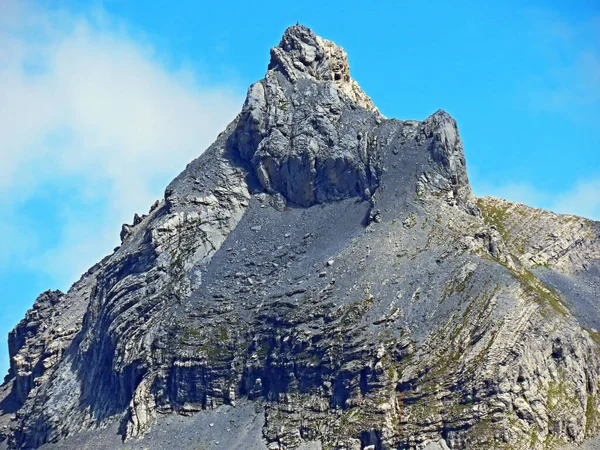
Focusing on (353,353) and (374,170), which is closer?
(353,353)

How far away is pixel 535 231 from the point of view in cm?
18700

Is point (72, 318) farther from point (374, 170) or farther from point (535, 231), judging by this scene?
point (535, 231)

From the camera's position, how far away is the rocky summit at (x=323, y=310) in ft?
462

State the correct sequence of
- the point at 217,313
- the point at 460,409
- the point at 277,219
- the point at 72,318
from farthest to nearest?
the point at 72,318, the point at 277,219, the point at 217,313, the point at 460,409

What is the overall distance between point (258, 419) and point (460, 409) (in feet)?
85.3

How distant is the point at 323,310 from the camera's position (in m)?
155

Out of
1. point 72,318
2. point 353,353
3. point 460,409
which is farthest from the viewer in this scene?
point 72,318

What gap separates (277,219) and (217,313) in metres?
19.8

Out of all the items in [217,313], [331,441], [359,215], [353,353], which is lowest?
[331,441]

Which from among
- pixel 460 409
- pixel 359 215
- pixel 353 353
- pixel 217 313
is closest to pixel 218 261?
pixel 217 313

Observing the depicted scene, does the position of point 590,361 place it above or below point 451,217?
below

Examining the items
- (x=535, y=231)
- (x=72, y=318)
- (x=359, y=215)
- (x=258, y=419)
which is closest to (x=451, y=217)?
(x=359, y=215)

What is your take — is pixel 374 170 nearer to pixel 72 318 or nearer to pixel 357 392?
pixel 357 392

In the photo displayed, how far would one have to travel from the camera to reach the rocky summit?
140875 mm
